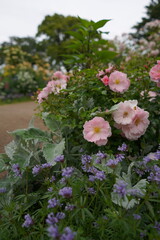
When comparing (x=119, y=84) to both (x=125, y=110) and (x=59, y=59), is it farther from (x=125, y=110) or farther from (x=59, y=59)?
(x=59, y=59)

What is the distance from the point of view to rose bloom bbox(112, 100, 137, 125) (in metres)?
1.75

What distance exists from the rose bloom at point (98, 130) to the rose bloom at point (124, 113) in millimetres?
105

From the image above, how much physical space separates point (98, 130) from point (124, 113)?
23cm

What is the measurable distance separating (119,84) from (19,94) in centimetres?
807

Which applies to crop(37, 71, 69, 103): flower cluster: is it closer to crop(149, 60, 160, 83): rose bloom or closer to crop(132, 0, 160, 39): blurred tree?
crop(149, 60, 160, 83): rose bloom

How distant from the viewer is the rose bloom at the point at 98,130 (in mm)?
1726

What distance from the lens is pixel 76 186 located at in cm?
138

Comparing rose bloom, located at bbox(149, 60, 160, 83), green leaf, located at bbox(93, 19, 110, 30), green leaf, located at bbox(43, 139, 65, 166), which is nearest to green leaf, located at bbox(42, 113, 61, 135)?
green leaf, located at bbox(43, 139, 65, 166)

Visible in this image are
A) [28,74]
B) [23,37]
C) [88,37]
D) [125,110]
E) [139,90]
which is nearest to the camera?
[125,110]

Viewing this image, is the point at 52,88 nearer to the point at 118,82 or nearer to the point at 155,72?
the point at 118,82

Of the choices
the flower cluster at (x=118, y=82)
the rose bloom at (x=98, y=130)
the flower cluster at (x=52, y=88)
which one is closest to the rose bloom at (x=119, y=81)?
the flower cluster at (x=118, y=82)

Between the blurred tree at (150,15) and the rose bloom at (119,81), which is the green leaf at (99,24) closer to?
the rose bloom at (119,81)

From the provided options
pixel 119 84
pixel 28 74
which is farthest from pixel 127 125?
pixel 28 74

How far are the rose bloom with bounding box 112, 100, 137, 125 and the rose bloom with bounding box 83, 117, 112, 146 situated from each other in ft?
0.34
